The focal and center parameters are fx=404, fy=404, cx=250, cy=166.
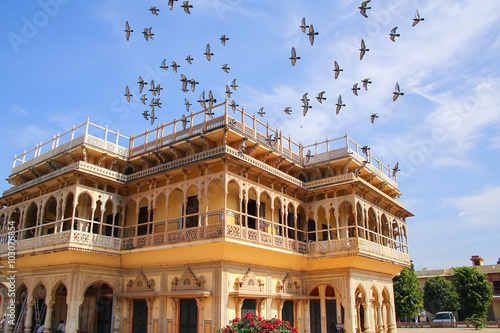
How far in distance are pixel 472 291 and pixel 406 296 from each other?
813 cm

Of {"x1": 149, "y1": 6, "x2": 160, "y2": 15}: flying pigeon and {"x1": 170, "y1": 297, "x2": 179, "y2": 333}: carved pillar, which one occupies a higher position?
{"x1": 149, "y1": 6, "x2": 160, "y2": 15}: flying pigeon

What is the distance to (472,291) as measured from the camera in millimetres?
41531

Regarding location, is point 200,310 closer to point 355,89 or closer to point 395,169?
point 355,89

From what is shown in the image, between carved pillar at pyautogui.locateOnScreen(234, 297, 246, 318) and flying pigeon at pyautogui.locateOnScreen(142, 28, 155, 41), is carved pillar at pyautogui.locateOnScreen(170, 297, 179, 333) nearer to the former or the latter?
carved pillar at pyautogui.locateOnScreen(234, 297, 246, 318)

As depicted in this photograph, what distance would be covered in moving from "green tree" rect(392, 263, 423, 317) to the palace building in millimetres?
17671

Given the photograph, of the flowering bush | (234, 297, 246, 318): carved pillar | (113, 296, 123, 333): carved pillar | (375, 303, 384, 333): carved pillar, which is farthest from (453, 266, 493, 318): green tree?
(113, 296, 123, 333): carved pillar

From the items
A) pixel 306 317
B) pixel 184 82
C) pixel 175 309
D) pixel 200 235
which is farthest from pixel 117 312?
pixel 184 82

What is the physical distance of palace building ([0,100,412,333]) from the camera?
17.2 metres

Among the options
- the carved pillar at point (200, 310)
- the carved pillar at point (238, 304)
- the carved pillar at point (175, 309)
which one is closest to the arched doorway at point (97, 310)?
the carved pillar at point (175, 309)

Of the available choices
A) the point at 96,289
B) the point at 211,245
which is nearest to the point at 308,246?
the point at 211,245

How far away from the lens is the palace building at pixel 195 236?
17.2 metres

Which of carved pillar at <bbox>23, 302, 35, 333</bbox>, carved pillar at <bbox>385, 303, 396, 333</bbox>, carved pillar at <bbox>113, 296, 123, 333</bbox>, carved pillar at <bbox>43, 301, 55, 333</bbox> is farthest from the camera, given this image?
carved pillar at <bbox>385, 303, 396, 333</bbox>

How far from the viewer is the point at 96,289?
2086 cm

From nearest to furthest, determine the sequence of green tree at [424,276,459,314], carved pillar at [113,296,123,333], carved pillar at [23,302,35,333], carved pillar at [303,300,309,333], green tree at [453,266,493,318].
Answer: carved pillar at [113,296,123,333], carved pillar at [23,302,35,333], carved pillar at [303,300,309,333], green tree at [453,266,493,318], green tree at [424,276,459,314]
